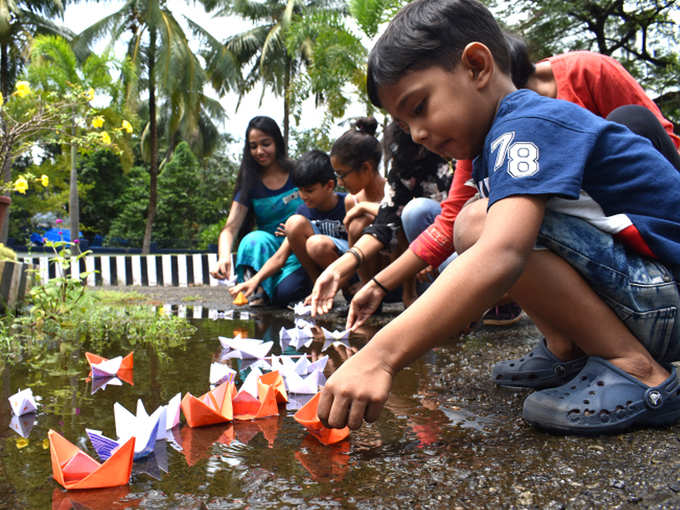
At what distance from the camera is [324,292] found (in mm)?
2076

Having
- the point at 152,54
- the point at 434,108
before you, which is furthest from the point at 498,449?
the point at 152,54

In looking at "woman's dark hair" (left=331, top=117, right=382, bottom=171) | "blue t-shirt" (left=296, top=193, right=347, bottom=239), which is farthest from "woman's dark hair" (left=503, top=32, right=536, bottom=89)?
"blue t-shirt" (left=296, top=193, right=347, bottom=239)

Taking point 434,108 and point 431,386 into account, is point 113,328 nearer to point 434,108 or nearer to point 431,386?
point 431,386

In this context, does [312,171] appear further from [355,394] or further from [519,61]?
[355,394]

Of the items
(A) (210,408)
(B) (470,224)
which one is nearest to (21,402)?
(A) (210,408)

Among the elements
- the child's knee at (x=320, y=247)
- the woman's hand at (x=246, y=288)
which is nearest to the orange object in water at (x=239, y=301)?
the woman's hand at (x=246, y=288)

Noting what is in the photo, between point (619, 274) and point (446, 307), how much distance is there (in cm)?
48

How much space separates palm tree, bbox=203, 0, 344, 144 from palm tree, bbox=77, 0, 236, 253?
3.85m

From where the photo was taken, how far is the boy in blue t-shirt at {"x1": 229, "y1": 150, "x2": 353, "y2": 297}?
3957 millimetres

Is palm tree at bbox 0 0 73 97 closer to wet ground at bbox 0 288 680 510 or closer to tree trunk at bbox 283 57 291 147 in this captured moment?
tree trunk at bbox 283 57 291 147

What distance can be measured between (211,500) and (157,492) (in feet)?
0.37

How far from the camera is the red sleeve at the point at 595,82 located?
79.0 inches

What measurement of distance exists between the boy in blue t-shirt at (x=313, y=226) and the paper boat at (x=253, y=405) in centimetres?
243

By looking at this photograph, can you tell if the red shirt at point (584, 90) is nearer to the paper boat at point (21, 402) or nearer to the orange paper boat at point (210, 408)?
the orange paper boat at point (210, 408)
